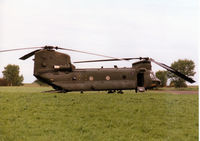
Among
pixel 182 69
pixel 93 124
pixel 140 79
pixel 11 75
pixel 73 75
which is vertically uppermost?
pixel 182 69

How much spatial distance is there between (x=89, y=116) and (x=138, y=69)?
4.22 meters

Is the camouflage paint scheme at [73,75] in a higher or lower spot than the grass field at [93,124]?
higher

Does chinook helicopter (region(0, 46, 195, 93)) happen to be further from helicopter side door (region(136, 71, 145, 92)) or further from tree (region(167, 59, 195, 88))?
tree (region(167, 59, 195, 88))

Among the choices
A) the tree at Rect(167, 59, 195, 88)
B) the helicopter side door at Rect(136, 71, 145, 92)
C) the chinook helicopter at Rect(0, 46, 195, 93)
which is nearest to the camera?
the chinook helicopter at Rect(0, 46, 195, 93)

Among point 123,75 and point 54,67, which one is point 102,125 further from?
point 54,67

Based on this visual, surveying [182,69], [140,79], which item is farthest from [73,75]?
[182,69]

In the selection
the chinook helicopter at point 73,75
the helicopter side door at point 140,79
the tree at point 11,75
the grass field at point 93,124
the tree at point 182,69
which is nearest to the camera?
the grass field at point 93,124

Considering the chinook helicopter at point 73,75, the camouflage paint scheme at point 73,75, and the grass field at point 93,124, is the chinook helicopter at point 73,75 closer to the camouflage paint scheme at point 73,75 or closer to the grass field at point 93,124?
the camouflage paint scheme at point 73,75

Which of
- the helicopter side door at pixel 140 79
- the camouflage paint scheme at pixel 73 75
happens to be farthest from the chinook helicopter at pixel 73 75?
the helicopter side door at pixel 140 79

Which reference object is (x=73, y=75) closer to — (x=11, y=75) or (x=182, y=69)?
(x=182, y=69)

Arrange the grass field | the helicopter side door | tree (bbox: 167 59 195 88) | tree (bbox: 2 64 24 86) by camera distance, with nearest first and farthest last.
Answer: the grass field
the helicopter side door
tree (bbox: 167 59 195 88)
tree (bbox: 2 64 24 86)

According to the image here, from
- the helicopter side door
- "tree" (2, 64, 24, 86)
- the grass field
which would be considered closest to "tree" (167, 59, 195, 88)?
the grass field

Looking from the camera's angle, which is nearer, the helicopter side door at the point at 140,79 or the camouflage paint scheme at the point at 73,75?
the camouflage paint scheme at the point at 73,75

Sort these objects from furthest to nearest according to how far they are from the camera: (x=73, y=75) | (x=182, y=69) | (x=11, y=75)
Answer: (x=11, y=75) → (x=182, y=69) → (x=73, y=75)
